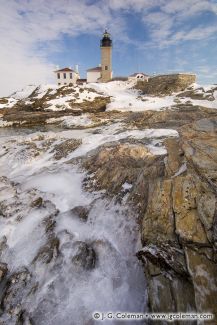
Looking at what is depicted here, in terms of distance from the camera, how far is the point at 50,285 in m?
6.77

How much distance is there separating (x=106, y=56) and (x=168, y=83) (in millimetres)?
24856

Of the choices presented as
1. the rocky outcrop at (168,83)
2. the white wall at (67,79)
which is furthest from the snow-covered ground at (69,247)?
the white wall at (67,79)

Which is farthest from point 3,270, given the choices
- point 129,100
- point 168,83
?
point 168,83

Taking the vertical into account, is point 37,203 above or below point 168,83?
below

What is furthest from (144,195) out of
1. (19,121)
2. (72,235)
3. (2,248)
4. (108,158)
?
(19,121)

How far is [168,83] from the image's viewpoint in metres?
48.3

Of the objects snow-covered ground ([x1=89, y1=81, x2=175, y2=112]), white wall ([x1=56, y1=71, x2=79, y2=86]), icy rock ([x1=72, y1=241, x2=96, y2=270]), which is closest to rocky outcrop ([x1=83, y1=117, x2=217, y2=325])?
icy rock ([x1=72, y1=241, x2=96, y2=270])

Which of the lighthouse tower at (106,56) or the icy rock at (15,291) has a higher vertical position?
the lighthouse tower at (106,56)

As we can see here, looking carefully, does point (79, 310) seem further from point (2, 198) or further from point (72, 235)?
point (2, 198)

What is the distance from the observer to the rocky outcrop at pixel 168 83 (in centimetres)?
4691

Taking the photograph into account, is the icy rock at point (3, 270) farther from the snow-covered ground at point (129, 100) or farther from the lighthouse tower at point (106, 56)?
the lighthouse tower at point (106, 56)

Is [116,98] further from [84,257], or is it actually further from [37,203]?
[84,257]

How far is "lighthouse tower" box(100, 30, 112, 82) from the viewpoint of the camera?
65.3 m

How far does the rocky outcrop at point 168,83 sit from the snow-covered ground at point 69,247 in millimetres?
37163
